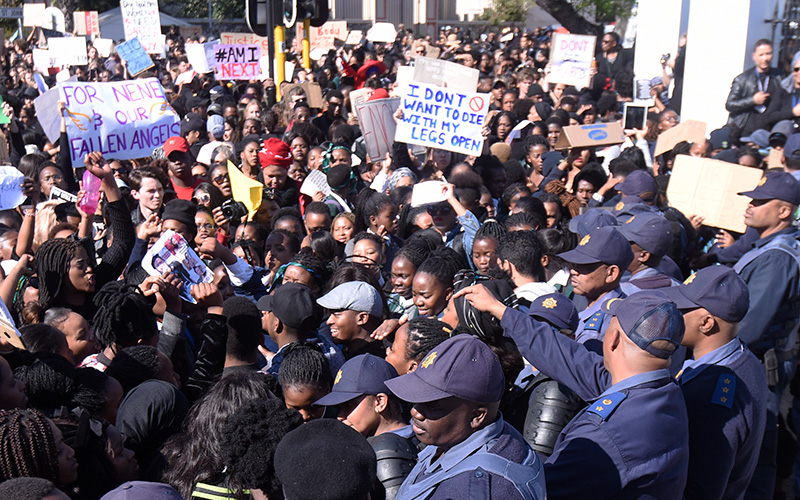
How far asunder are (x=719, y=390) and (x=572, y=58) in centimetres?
1041

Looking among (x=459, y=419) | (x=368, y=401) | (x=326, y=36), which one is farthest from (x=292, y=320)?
(x=326, y=36)

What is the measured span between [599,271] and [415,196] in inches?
101

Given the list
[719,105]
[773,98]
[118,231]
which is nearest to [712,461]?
[118,231]

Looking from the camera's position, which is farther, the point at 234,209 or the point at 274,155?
the point at 274,155

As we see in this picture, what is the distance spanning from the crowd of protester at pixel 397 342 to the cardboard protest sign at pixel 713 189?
148 millimetres

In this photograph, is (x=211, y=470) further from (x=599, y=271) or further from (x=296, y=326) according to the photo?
(x=599, y=271)

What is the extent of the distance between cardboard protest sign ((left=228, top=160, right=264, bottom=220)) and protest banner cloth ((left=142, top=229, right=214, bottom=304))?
8.42 feet

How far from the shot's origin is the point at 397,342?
143 inches

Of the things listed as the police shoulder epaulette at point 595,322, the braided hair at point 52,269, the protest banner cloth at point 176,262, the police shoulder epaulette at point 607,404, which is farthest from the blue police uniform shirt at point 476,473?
the braided hair at point 52,269

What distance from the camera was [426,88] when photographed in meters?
8.00

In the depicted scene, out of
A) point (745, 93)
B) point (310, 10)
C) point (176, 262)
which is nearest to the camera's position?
point (176, 262)

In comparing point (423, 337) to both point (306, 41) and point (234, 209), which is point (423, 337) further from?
point (306, 41)

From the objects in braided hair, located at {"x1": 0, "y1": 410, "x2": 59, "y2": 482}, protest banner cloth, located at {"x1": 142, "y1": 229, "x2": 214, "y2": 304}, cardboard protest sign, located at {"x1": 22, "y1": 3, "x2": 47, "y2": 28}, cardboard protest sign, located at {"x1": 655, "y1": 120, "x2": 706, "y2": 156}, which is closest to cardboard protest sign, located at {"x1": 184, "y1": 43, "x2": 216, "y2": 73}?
cardboard protest sign, located at {"x1": 655, "y1": 120, "x2": 706, "y2": 156}

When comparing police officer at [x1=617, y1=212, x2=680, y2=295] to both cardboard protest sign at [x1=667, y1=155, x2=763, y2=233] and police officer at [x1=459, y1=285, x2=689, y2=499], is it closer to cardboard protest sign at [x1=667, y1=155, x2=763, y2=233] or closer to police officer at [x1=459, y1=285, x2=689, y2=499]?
police officer at [x1=459, y1=285, x2=689, y2=499]
